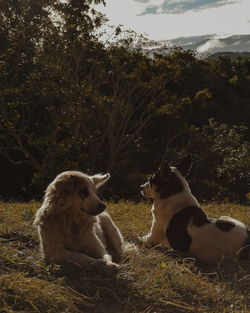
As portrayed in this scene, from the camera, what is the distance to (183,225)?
696 centimetres

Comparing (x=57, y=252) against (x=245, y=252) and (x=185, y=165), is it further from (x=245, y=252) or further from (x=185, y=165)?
(x=185, y=165)

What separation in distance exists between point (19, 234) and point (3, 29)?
45.3 ft

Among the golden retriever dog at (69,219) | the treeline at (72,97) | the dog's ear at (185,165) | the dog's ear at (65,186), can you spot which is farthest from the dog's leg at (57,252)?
the treeline at (72,97)

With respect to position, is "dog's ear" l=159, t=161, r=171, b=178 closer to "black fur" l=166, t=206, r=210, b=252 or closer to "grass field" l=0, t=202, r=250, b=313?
"black fur" l=166, t=206, r=210, b=252

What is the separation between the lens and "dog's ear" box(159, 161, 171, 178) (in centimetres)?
716

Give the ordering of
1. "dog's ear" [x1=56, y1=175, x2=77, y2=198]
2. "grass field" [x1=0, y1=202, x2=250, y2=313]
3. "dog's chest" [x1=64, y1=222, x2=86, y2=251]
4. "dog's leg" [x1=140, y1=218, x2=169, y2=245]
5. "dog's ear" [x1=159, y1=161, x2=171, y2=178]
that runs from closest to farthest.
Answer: "grass field" [x1=0, y1=202, x2=250, y2=313] < "dog's ear" [x1=56, y1=175, x2=77, y2=198] < "dog's chest" [x1=64, y1=222, x2=86, y2=251] < "dog's ear" [x1=159, y1=161, x2=171, y2=178] < "dog's leg" [x1=140, y1=218, x2=169, y2=245]

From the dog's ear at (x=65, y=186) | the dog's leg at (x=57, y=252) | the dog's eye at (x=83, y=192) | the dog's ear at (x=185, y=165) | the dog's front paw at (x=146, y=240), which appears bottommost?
the dog's front paw at (x=146, y=240)

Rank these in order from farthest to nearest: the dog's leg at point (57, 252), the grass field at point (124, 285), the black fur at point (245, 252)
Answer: the black fur at point (245, 252) < the dog's leg at point (57, 252) < the grass field at point (124, 285)

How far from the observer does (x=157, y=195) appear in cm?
747

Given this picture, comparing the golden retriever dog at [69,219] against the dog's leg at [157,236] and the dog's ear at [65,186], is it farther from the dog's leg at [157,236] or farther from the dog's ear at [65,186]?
the dog's leg at [157,236]

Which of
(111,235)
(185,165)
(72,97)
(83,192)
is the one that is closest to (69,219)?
(83,192)

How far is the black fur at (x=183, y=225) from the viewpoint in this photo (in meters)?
6.83

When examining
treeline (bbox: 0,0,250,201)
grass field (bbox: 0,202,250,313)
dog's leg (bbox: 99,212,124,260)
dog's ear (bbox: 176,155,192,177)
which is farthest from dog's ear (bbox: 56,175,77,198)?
treeline (bbox: 0,0,250,201)

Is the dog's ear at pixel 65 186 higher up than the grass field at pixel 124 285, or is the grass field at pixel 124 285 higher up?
the dog's ear at pixel 65 186
